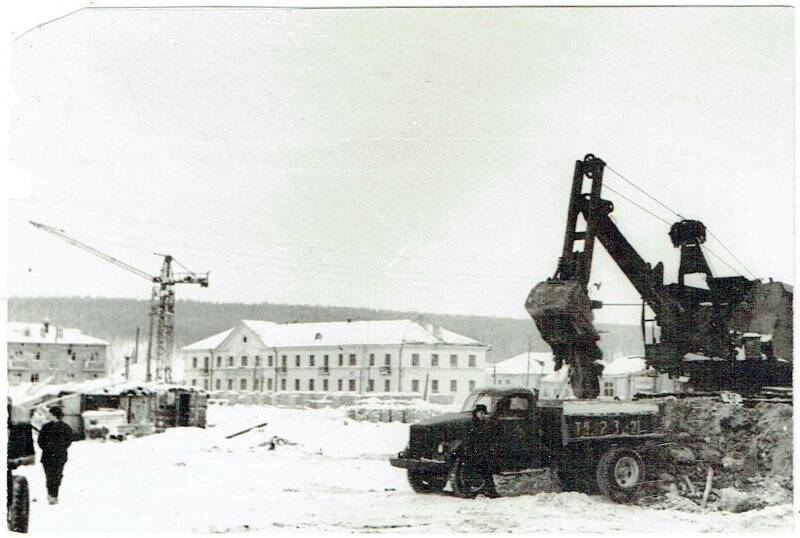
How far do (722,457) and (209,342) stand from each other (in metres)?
6.80

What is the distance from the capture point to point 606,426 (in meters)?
10.3

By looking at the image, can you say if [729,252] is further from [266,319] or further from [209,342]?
[209,342]

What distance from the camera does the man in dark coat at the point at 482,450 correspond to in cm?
997

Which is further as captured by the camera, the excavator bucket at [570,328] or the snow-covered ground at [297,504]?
the excavator bucket at [570,328]

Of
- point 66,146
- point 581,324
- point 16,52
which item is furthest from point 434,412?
point 16,52

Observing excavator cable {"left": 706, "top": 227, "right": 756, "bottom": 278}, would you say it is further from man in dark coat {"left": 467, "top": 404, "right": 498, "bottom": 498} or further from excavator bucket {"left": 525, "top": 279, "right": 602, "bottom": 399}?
man in dark coat {"left": 467, "top": 404, "right": 498, "bottom": 498}

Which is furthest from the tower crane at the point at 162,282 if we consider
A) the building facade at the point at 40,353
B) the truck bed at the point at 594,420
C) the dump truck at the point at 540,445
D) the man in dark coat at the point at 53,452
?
the truck bed at the point at 594,420

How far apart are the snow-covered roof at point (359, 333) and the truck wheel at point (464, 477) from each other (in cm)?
188

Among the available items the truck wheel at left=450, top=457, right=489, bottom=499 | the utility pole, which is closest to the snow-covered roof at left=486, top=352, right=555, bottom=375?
the truck wheel at left=450, top=457, right=489, bottom=499

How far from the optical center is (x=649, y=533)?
9.79m

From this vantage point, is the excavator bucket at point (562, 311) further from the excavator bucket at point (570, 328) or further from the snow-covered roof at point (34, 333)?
the snow-covered roof at point (34, 333)

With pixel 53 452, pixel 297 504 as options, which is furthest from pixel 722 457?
pixel 53 452

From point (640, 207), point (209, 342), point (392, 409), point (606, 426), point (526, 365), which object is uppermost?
point (640, 207)

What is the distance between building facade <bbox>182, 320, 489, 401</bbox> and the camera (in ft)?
37.6
